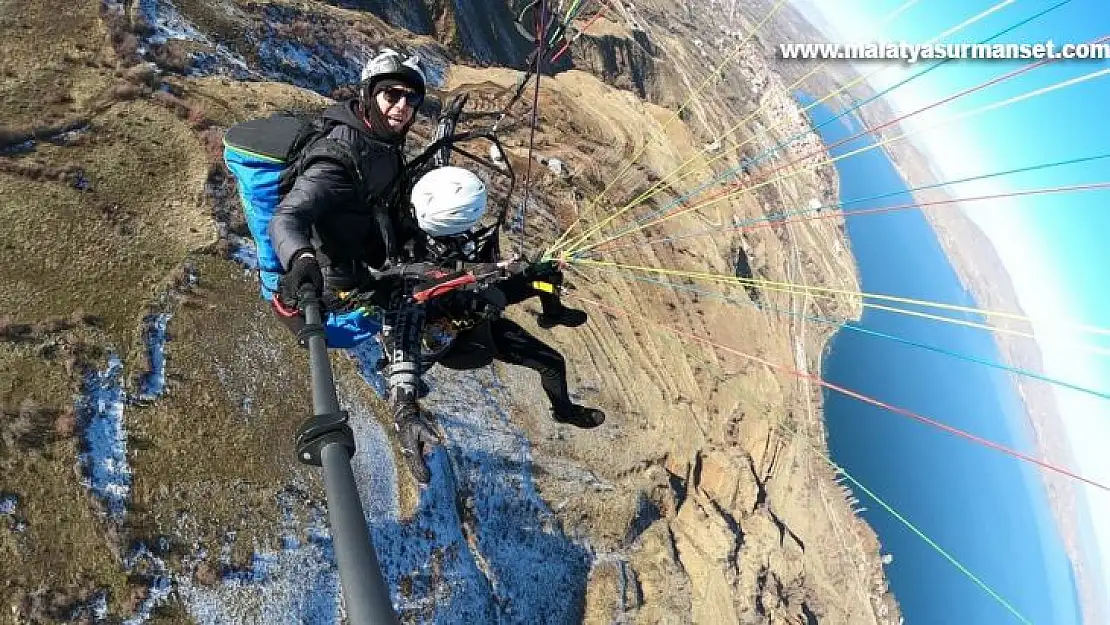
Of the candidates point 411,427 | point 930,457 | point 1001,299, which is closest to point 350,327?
point 411,427

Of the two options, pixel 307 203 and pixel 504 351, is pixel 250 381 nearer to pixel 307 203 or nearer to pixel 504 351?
pixel 504 351

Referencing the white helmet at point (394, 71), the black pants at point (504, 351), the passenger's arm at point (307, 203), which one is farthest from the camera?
the black pants at point (504, 351)

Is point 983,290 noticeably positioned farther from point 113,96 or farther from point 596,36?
point 113,96

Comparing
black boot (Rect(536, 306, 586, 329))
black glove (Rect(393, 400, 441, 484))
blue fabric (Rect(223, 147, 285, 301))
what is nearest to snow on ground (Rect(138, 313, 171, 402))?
blue fabric (Rect(223, 147, 285, 301))

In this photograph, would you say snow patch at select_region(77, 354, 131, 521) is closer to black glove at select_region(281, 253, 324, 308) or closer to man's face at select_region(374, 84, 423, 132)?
black glove at select_region(281, 253, 324, 308)

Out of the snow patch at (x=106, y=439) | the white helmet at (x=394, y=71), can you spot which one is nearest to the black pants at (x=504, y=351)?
the white helmet at (x=394, y=71)

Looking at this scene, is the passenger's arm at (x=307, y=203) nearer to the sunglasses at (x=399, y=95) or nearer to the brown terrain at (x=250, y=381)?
the sunglasses at (x=399, y=95)
